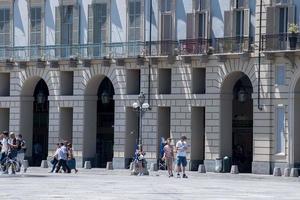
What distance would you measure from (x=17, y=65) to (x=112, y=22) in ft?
29.4

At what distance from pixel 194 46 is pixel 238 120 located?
6130mm

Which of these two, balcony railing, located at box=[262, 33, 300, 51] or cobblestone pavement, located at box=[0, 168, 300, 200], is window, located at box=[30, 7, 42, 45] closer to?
balcony railing, located at box=[262, 33, 300, 51]

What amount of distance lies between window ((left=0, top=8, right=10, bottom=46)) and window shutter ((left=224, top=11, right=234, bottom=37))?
19.0m

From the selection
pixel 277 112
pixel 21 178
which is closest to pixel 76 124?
pixel 277 112

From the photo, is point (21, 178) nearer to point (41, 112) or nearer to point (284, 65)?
point (284, 65)

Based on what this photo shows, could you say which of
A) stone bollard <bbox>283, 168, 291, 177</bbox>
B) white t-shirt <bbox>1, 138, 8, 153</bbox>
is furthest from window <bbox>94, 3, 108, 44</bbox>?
white t-shirt <bbox>1, 138, 8, 153</bbox>

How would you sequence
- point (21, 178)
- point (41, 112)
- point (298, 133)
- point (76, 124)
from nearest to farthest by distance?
point (21, 178), point (298, 133), point (76, 124), point (41, 112)

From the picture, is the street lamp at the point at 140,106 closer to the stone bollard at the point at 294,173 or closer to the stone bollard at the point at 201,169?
the stone bollard at the point at 201,169

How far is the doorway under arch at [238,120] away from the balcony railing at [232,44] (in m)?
1.64

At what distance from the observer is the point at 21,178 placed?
186ft

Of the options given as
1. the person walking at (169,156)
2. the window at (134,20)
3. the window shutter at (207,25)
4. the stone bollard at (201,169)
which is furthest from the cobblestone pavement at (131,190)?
the window at (134,20)

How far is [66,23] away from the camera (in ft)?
273

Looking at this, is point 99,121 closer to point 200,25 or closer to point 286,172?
point 200,25

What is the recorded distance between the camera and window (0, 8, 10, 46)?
86750 mm
